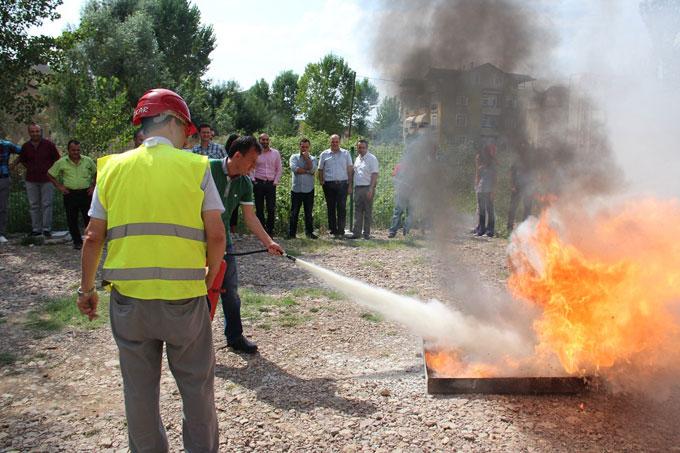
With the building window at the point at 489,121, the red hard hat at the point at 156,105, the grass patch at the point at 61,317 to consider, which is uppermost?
the building window at the point at 489,121

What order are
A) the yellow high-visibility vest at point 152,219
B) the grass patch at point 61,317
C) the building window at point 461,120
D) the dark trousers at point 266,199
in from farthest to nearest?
the dark trousers at point 266,199
the building window at point 461,120
the grass patch at point 61,317
the yellow high-visibility vest at point 152,219

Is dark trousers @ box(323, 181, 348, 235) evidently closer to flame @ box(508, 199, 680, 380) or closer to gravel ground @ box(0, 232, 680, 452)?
gravel ground @ box(0, 232, 680, 452)

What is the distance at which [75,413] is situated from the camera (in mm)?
4211

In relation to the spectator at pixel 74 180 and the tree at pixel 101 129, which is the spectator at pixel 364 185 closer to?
the spectator at pixel 74 180

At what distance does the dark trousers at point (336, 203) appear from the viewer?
12.5 metres

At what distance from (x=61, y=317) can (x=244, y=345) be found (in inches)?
107

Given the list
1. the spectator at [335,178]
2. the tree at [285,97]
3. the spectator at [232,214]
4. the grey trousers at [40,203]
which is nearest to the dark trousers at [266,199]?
the spectator at [232,214]

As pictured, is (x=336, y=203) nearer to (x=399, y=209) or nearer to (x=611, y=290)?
(x=399, y=209)

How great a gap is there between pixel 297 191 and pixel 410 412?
27.9 feet

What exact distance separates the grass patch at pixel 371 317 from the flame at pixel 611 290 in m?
1.87

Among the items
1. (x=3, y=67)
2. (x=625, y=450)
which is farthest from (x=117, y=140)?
(x=625, y=450)

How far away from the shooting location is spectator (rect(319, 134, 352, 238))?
12320mm

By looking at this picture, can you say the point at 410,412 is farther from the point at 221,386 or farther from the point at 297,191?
the point at 297,191

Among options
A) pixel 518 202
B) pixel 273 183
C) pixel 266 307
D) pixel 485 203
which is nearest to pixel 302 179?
pixel 273 183
